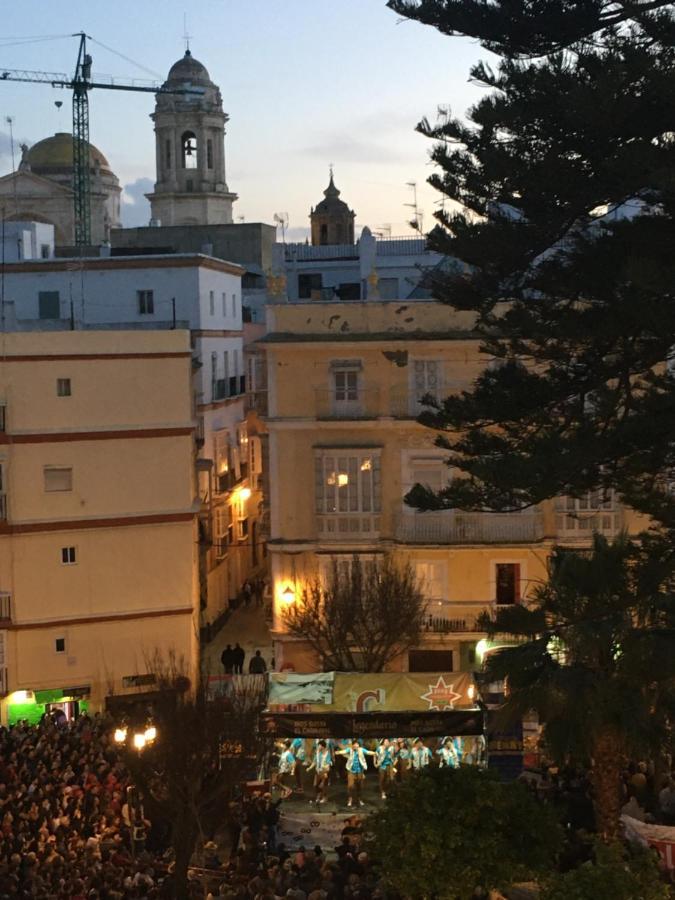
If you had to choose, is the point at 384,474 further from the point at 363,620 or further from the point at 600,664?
the point at 600,664

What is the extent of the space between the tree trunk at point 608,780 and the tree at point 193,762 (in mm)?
5427

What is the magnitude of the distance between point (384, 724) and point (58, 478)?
10.4 meters

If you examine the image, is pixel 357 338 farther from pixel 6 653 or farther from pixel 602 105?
pixel 602 105

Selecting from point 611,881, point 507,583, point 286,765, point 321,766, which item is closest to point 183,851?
point 286,765

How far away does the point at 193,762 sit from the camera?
2098 centimetres

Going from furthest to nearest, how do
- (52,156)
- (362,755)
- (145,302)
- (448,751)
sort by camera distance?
1. (52,156)
2. (145,302)
3. (362,755)
4. (448,751)

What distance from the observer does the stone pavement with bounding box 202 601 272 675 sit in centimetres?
3528

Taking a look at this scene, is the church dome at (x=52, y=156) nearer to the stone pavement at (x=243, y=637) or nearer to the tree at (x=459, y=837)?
the stone pavement at (x=243, y=637)

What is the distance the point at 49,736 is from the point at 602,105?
42.6 feet

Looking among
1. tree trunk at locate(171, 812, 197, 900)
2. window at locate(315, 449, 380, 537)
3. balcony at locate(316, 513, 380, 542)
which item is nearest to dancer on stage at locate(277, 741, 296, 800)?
tree trunk at locate(171, 812, 197, 900)

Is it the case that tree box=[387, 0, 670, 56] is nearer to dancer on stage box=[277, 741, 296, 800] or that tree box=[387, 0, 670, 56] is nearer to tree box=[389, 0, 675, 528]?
tree box=[389, 0, 675, 528]

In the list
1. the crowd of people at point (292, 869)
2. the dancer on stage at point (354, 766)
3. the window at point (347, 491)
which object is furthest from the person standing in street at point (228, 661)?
the crowd of people at point (292, 869)

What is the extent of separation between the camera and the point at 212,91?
8231cm

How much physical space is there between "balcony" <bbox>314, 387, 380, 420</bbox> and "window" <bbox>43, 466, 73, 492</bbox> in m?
5.00
